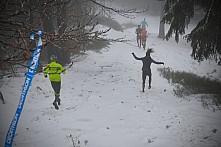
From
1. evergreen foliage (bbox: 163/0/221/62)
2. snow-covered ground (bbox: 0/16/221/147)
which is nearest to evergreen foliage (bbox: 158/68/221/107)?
snow-covered ground (bbox: 0/16/221/147)

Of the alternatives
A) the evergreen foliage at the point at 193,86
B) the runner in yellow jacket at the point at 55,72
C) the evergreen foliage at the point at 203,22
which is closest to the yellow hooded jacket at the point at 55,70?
the runner in yellow jacket at the point at 55,72

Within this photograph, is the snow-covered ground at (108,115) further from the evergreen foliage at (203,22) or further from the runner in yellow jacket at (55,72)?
the evergreen foliage at (203,22)

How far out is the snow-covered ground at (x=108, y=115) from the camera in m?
6.24

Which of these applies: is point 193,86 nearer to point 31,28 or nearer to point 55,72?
point 55,72

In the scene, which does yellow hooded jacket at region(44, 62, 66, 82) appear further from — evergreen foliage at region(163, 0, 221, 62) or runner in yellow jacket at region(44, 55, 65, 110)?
evergreen foliage at region(163, 0, 221, 62)

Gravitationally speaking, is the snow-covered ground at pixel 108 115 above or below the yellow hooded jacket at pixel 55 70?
below

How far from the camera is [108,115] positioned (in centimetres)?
800

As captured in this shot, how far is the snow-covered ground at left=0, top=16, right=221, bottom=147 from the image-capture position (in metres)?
6.24

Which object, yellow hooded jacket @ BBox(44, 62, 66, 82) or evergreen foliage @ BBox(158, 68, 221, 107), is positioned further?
evergreen foliage @ BBox(158, 68, 221, 107)

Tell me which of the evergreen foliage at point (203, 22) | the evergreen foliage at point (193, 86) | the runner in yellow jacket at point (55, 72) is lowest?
the evergreen foliage at point (193, 86)

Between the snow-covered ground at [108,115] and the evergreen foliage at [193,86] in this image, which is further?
the evergreen foliage at [193,86]

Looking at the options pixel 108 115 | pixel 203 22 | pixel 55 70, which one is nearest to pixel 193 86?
pixel 203 22

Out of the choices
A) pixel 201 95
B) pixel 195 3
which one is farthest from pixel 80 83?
pixel 195 3

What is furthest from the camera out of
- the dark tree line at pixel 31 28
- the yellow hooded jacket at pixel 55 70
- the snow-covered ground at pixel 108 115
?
the yellow hooded jacket at pixel 55 70
